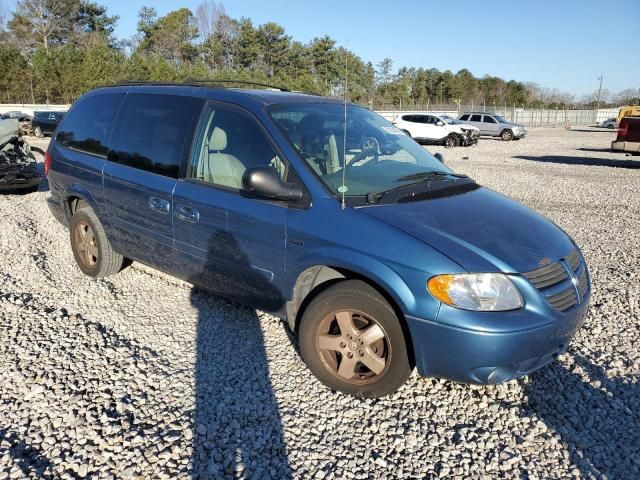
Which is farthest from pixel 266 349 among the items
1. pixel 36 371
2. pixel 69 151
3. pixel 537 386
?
pixel 69 151

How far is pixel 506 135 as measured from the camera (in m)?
30.4

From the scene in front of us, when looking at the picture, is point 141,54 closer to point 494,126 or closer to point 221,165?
point 494,126

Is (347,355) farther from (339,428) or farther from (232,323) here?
(232,323)

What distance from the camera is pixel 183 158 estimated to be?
385cm

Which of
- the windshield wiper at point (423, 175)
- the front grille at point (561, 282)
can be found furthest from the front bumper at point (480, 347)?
the windshield wiper at point (423, 175)

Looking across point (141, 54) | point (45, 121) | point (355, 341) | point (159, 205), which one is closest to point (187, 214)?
point (159, 205)

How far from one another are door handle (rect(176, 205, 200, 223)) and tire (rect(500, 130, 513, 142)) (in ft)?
98.2

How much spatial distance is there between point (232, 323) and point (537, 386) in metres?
2.36

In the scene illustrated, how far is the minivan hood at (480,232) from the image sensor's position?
2.75 m

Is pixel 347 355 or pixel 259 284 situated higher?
pixel 259 284

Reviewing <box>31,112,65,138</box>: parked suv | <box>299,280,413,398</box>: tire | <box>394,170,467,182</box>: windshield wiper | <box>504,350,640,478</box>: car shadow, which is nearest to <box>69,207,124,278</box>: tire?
<box>299,280,413,398</box>: tire

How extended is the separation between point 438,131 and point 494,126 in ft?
23.9

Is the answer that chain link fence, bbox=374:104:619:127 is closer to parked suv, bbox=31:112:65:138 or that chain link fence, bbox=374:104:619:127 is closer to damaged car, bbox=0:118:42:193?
parked suv, bbox=31:112:65:138

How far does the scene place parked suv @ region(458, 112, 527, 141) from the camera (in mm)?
30203
